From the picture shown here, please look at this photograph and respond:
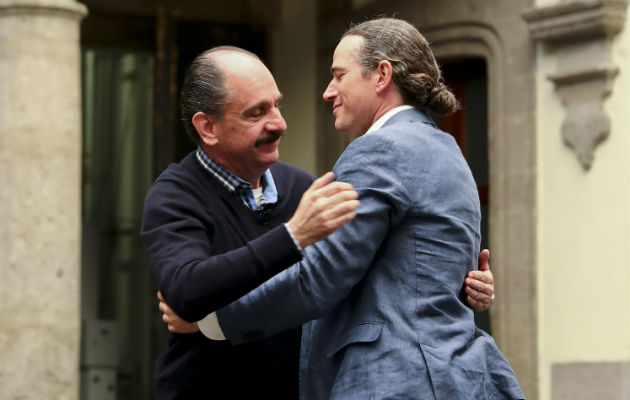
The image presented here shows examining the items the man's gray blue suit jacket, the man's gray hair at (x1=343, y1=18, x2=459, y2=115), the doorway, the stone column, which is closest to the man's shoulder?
the man's gray hair at (x1=343, y1=18, x2=459, y2=115)

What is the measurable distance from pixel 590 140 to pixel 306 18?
326 cm

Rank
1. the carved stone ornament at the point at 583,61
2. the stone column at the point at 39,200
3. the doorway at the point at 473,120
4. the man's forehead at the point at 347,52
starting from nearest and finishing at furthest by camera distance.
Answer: the man's forehead at the point at 347,52, the stone column at the point at 39,200, the carved stone ornament at the point at 583,61, the doorway at the point at 473,120

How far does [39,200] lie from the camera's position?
7207 millimetres

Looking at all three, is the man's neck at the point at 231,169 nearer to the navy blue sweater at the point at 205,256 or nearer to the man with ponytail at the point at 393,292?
the navy blue sweater at the point at 205,256

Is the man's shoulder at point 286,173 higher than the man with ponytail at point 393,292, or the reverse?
the man's shoulder at point 286,173

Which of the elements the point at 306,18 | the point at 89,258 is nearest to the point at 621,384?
the point at 306,18

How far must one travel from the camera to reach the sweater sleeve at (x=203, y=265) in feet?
9.04

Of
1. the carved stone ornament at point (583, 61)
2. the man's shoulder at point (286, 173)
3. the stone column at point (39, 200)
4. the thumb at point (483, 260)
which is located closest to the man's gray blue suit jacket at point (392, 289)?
the thumb at point (483, 260)

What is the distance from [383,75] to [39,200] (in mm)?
4472

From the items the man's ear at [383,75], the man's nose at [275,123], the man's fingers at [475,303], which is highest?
the man's ear at [383,75]

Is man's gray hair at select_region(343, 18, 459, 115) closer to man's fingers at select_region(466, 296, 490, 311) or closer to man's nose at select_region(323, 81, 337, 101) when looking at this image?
man's nose at select_region(323, 81, 337, 101)

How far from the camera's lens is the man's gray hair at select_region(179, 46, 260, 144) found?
10.9 feet

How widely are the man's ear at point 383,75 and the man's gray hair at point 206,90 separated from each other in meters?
0.38

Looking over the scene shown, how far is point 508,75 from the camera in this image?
26.3ft
